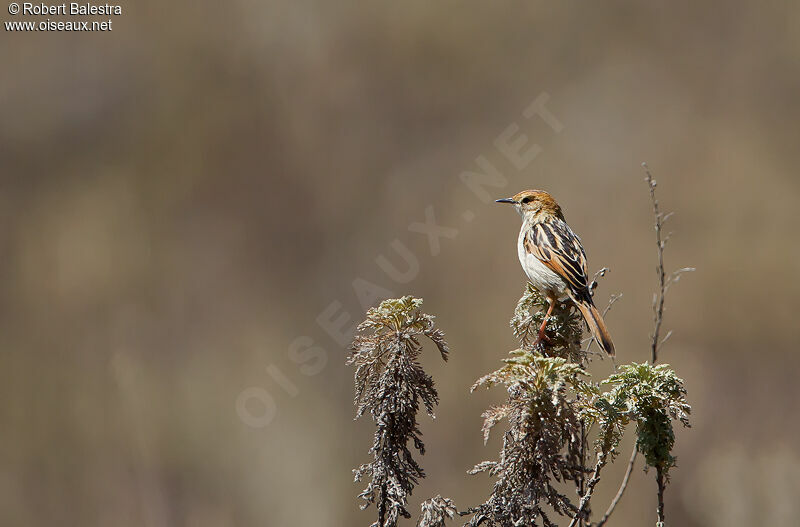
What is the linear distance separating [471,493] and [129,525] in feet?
9.67

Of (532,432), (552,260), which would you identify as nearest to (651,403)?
(532,432)

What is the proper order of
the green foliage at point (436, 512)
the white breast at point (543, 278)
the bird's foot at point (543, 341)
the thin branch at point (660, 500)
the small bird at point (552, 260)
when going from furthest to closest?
the small bird at point (552, 260)
the white breast at point (543, 278)
the bird's foot at point (543, 341)
the thin branch at point (660, 500)
the green foliage at point (436, 512)

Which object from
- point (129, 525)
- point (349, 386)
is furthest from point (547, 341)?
point (129, 525)

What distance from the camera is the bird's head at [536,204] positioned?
4.36 metres

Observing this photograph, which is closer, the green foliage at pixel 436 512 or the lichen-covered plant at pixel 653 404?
the green foliage at pixel 436 512

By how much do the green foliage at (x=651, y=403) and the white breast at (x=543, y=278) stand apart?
0.81 metres

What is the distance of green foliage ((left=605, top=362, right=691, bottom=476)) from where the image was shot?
207 centimetres

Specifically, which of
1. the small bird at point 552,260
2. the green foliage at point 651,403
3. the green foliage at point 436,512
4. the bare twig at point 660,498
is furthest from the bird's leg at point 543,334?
the green foliage at point 436,512

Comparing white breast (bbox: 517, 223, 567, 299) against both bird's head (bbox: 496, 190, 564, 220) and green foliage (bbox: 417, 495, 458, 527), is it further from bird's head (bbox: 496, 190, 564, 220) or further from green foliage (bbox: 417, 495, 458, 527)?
green foliage (bbox: 417, 495, 458, 527)

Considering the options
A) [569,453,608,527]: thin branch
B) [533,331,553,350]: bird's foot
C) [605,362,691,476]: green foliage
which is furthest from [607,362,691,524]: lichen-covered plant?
[533,331,553,350]: bird's foot

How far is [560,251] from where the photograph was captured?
154 inches

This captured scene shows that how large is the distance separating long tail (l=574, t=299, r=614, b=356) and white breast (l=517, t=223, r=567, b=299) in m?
0.12

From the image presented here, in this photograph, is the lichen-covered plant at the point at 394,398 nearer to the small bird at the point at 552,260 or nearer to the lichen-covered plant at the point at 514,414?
the lichen-covered plant at the point at 514,414

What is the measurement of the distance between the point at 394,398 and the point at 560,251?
2226 mm
